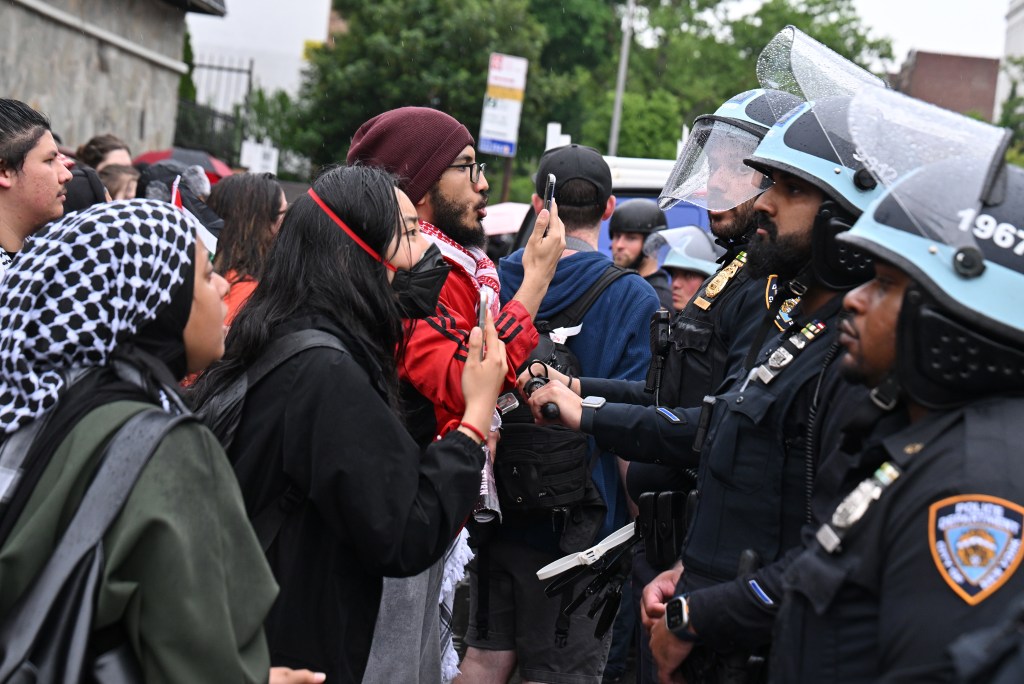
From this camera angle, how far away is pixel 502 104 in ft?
45.2

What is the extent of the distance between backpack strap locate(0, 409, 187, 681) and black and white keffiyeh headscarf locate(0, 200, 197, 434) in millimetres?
249

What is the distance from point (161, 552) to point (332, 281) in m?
0.97

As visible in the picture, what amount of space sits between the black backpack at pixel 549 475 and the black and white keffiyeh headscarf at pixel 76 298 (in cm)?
207

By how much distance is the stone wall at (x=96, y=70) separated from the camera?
45.0ft

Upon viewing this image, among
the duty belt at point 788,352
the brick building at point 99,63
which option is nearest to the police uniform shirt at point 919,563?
the duty belt at point 788,352

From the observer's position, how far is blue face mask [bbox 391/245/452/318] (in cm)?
304

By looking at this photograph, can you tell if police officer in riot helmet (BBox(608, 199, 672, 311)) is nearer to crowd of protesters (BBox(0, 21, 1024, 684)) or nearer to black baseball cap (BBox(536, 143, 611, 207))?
black baseball cap (BBox(536, 143, 611, 207))

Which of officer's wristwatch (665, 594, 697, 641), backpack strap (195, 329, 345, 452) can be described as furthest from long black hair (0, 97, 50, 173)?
officer's wristwatch (665, 594, 697, 641)

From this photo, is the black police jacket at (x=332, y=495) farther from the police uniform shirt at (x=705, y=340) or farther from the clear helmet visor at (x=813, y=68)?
the clear helmet visor at (x=813, y=68)

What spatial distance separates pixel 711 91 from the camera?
4378 cm

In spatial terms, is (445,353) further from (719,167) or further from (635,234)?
(635,234)

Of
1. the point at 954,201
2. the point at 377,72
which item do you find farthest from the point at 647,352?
the point at 377,72

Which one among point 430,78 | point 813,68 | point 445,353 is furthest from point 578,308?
point 430,78

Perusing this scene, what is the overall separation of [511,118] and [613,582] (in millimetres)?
10443
